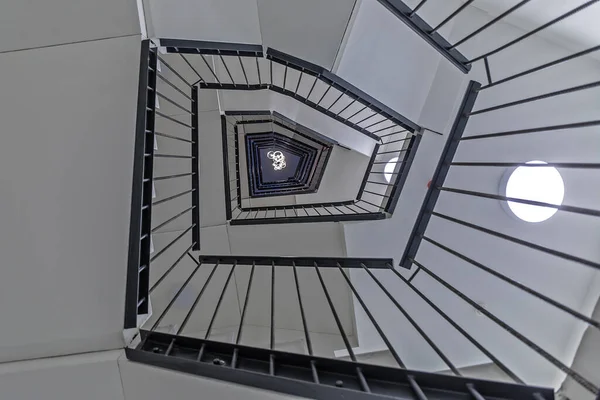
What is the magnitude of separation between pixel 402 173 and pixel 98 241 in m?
2.55

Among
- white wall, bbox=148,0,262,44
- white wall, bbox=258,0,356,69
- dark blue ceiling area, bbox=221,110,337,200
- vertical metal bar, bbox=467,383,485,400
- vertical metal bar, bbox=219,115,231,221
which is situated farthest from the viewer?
dark blue ceiling area, bbox=221,110,337,200

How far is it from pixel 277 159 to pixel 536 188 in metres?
6.26

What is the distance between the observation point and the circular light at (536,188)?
2938 millimetres

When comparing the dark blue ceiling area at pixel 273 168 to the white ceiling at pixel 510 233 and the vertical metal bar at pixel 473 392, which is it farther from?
the vertical metal bar at pixel 473 392

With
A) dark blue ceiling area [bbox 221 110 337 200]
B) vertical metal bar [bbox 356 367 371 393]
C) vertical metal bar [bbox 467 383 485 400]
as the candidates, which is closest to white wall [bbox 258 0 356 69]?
vertical metal bar [bbox 356 367 371 393]

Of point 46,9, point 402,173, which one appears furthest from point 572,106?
point 46,9

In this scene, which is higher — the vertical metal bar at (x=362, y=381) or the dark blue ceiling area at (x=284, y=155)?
the dark blue ceiling area at (x=284, y=155)

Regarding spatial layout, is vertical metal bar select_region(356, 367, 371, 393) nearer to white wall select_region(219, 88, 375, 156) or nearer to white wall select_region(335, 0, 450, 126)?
white wall select_region(335, 0, 450, 126)

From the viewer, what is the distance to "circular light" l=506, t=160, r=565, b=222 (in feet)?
9.64

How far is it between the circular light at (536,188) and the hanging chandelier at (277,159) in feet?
19.8

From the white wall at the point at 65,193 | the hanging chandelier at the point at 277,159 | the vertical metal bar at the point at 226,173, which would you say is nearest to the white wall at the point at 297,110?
the vertical metal bar at the point at 226,173

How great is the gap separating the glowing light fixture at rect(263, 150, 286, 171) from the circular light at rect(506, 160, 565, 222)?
602 cm

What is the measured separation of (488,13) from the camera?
2.63 m

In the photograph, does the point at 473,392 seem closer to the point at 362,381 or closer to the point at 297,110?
the point at 362,381
